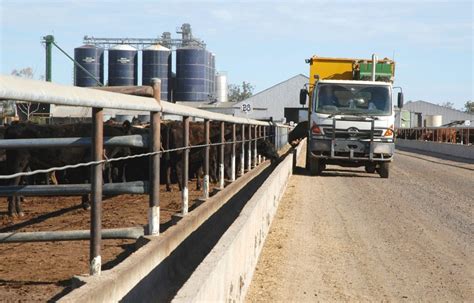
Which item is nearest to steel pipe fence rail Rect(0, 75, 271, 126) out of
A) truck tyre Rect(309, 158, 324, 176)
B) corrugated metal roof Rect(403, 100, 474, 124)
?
truck tyre Rect(309, 158, 324, 176)

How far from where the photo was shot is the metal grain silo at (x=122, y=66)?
7881 cm

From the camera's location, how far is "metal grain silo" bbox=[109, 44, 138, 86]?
78.8 meters

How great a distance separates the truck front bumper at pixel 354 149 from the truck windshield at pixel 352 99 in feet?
2.88

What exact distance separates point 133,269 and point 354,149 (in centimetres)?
1652

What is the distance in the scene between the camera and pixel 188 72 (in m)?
83.8

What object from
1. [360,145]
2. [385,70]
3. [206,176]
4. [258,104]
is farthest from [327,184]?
[258,104]

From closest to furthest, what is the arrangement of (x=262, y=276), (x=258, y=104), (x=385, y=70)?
(x=262, y=276) → (x=385, y=70) → (x=258, y=104)

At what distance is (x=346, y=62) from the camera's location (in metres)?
25.1

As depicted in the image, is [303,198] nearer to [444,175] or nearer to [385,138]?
[385,138]

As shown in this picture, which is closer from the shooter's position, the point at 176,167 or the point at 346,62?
the point at 176,167

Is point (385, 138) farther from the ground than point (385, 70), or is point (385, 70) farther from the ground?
point (385, 70)

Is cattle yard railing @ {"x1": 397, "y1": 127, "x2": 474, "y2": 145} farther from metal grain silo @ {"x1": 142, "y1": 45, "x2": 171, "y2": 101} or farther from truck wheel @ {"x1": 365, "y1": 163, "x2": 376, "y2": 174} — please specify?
metal grain silo @ {"x1": 142, "y1": 45, "x2": 171, "y2": 101}

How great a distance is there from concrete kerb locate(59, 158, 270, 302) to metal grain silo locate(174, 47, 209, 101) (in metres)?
74.2

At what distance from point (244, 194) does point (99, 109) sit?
34.7ft
